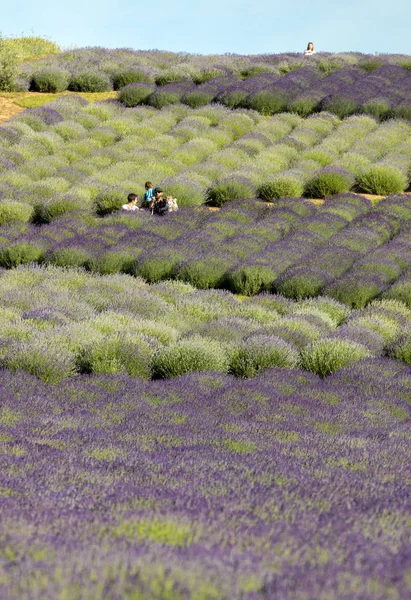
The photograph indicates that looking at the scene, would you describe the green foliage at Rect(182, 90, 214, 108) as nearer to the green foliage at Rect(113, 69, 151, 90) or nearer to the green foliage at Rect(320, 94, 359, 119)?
the green foliage at Rect(113, 69, 151, 90)

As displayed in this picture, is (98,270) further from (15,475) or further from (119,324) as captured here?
(15,475)

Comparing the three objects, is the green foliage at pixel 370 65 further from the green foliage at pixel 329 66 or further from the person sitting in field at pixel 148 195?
the person sitting in field at pixel 148 195

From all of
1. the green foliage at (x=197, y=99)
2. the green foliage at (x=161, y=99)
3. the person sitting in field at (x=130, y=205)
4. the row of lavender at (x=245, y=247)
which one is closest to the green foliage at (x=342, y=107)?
the green foliage at (x=197, y=99)

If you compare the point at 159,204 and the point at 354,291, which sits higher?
the point at 159,204

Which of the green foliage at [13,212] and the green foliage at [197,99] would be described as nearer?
the green foliage at [13,212]

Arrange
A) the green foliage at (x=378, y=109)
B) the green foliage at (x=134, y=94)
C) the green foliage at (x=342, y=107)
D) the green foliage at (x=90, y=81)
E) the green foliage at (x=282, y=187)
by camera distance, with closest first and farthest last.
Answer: the green foliage at (x=282, y=187) < the green foliage at (x=378, y=109) < the green foliage at (x=342, y=107) < the green foliage at (x=134, y=94) < the green foliage at (x=90, y=81)

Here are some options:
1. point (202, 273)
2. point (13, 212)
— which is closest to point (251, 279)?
point (202, 273)

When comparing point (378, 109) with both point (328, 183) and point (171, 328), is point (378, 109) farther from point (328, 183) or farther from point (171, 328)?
point (171, 328)
